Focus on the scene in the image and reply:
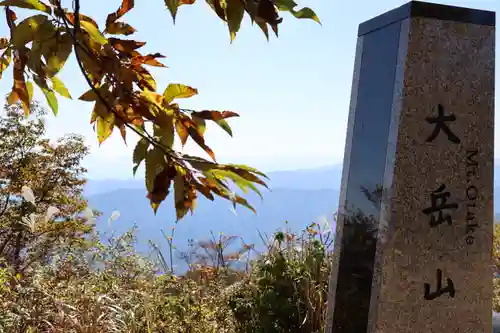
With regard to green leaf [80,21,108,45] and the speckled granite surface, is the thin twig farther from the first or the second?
the speckled granite surface

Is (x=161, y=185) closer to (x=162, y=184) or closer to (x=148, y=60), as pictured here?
(x=162, y=184)

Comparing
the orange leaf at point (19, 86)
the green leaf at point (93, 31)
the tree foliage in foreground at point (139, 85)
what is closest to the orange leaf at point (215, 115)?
the tree foliage in foreground at point (139, 85)

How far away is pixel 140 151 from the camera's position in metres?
0.74

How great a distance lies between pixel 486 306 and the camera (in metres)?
2.42

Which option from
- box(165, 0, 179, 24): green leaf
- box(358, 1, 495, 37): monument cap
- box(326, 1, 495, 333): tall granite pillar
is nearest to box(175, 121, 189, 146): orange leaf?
box(165, 0, 179, 24): green leaf

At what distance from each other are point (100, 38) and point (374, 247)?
1.80 m

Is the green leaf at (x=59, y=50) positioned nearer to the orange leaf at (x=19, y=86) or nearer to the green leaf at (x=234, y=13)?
the orange leaf at (x=19, y=86)

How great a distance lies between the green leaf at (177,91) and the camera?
784mm

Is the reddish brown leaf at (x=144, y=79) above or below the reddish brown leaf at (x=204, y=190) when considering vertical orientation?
above

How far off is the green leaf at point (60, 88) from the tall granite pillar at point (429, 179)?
1631 millimetres

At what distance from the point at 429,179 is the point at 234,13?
5.77ft

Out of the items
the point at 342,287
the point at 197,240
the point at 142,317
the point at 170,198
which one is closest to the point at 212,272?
the point at 197,240

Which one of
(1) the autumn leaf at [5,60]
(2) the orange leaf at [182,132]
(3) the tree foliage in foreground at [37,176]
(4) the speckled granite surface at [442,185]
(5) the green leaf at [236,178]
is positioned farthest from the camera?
(3) the tree foliage in foreground at [37,176]

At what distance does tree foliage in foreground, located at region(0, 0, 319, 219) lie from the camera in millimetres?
712
